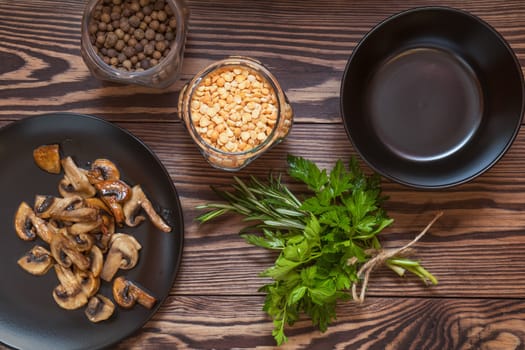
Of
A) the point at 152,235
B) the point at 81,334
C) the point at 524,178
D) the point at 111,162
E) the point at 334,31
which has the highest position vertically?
the point at 334,31

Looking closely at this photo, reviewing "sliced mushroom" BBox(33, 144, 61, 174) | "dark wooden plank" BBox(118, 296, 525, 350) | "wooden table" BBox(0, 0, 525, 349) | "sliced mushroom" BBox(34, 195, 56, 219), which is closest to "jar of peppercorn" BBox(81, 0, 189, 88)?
"wooden table" BBox(0, 0, 525, 349)

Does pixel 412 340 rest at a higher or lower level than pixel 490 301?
lower

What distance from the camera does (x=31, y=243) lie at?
5.00ft

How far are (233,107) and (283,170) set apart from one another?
8.6 inches

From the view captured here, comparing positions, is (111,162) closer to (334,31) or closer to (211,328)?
(211,328)

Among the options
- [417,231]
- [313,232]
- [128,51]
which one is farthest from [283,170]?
[128,51]

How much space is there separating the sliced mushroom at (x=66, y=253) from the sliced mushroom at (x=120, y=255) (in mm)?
52

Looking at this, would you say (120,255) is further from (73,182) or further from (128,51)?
(128,51)

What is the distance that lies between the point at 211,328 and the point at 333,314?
301 mm

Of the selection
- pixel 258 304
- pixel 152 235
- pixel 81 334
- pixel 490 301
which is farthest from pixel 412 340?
pixel 81 334

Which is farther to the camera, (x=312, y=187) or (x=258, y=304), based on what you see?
(x=258, y=304)

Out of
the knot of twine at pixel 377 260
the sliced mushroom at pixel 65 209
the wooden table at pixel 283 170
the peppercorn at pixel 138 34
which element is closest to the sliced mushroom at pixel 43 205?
the sliced mushroom at pixel 65 209

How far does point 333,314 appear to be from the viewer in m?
1.48

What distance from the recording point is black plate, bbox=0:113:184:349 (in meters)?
1.50
